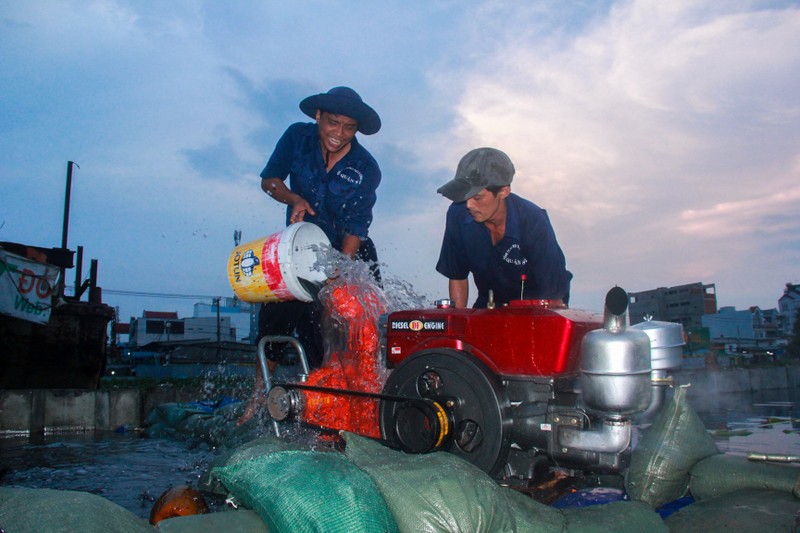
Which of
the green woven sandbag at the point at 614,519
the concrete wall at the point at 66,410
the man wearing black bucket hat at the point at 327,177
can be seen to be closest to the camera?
the green woven sandbag at the point at 614,519

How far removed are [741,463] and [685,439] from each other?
23 cm

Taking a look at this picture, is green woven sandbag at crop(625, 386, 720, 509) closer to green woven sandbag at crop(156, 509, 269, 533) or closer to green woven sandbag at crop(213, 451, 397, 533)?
green woven sandbag at crop(213, 451, 397, 533)

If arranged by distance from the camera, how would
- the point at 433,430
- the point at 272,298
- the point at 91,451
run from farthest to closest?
the point at 91,451 < the point at 272,298 < the point at 433,430

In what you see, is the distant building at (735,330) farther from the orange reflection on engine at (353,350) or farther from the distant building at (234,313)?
the distant building at (234,313)

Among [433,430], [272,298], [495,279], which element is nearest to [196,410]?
[272,298]

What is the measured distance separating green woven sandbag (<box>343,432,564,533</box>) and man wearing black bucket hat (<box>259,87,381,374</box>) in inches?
96.1

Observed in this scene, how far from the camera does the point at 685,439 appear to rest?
2604 millimetres

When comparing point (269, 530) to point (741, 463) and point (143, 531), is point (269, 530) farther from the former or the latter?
point (741, 463)

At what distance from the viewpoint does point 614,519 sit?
2.11m

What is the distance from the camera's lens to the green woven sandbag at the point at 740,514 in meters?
2.06

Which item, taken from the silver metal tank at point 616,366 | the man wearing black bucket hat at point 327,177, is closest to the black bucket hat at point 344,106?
the man wearing black bucket hat at point 327,177

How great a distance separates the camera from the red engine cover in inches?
95.9

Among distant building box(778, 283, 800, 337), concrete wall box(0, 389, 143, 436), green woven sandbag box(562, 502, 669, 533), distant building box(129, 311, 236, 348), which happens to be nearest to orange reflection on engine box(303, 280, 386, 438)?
green woven sandbag box(562, 502, 669, 533)

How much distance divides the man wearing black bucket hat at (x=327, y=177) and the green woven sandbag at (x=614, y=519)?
2550mm
